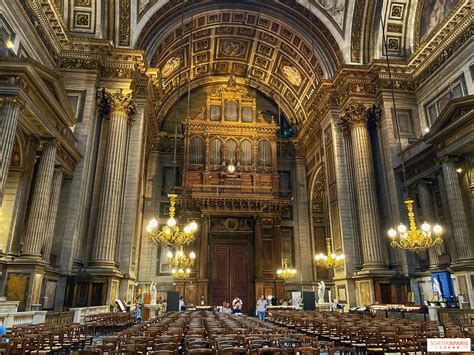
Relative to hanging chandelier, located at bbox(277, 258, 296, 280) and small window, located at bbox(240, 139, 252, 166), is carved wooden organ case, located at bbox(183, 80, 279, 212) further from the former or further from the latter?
hanging chandelier, located at bbox(277, 258, 296, 280)

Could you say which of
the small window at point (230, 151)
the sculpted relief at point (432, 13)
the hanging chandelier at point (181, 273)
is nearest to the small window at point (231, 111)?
the small window at point (230, 151)

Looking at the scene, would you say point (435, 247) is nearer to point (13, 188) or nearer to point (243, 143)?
point (243, 143)

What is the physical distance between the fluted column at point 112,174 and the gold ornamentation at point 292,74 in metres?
11.5

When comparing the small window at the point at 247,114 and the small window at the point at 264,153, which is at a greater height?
the small window at the point at 247,114

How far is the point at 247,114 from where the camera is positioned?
947 inches

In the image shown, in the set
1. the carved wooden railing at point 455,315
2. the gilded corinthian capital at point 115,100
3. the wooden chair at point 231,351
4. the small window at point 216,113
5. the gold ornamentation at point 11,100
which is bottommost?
the wooden chair at point 231,351

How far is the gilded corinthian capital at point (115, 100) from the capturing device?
50.7 feet

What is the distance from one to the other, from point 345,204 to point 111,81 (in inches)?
458

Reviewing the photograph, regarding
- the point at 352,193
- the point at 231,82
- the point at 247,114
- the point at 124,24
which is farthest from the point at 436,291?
the point at 231,82

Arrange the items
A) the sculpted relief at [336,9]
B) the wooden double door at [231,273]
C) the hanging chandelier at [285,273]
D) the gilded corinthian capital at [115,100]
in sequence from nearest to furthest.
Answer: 1. the gilded corinthian capital at [115,100]
2. the sculpted relief at [336,9]
3. the hanging chandelier at [285,273]
4. the wooden double door at [231,273]

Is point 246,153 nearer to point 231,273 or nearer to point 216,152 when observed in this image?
point 216,152

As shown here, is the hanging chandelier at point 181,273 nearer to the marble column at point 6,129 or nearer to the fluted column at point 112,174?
the fluted column at point 112,174

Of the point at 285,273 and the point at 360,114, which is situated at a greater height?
the point at 360,114

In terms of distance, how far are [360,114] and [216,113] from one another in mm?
9861
